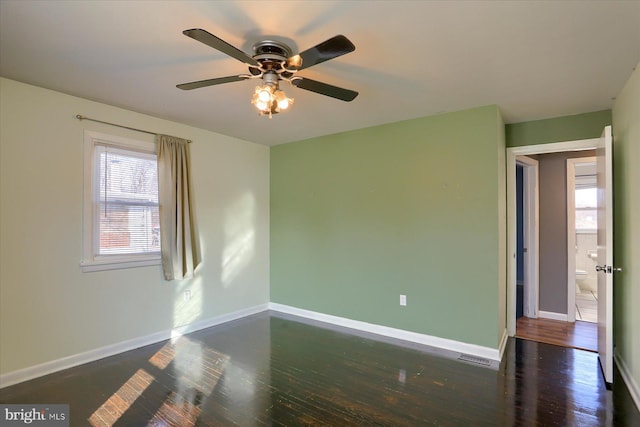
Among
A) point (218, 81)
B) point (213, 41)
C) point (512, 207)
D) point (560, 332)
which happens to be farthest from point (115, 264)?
point (560, 332)

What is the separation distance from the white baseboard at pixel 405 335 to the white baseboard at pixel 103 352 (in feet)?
3.09

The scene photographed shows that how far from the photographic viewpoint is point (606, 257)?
2.73 metres

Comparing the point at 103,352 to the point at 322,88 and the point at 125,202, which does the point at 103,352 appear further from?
the point at 322,88

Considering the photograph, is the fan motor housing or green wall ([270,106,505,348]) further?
green wall ([270,106,505,348])

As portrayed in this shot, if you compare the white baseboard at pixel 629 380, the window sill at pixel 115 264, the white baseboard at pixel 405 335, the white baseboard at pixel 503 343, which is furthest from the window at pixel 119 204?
the white baseboard at pixel 629 380

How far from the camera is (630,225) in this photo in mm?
2648

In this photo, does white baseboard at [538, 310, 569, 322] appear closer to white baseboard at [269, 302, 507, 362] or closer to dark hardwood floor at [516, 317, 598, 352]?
dark hardwood floor at [516, 317, 598, 352]

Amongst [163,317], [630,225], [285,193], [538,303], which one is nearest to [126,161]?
[163,317]

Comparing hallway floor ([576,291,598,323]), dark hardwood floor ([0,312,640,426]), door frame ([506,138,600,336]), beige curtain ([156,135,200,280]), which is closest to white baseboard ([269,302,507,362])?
dark hardwood floor ([0,312,640,426])

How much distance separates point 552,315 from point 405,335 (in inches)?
93.0

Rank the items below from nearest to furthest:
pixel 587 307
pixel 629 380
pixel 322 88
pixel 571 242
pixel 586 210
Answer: pixel 322 88 → pixel 629 380 → pixel 571 242 → pixel 587 307 → pixel 586 210

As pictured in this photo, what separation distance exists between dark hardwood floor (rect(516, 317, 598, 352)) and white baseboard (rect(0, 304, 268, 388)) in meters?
3.70

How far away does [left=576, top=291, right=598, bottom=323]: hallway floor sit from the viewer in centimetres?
456

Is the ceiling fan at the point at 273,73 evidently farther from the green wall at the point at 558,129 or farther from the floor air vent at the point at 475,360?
the floor air vent at the point at 475,360
